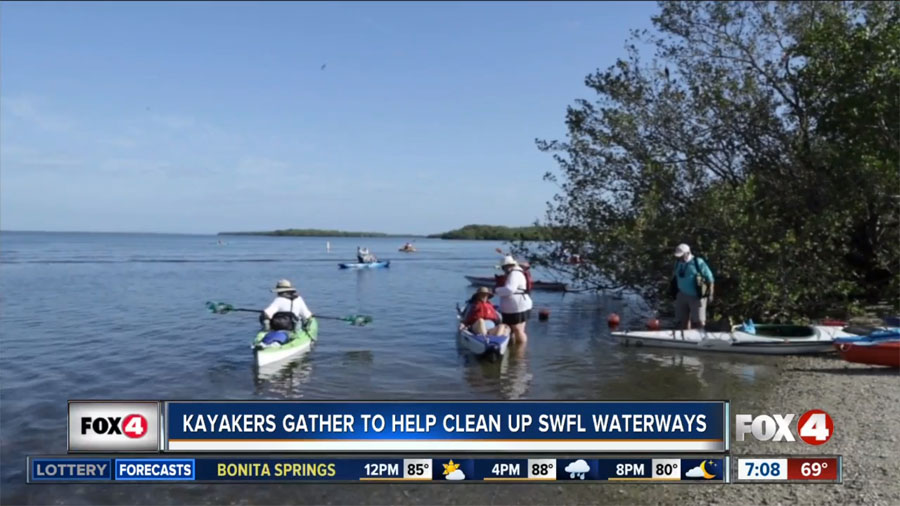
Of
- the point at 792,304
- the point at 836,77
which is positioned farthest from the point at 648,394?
the point at 836,77

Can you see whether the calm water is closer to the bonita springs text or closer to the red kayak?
the bonita springs text

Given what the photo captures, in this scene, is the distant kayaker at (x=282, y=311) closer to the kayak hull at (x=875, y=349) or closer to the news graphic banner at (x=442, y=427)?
the news graphic banner at (x=442, y=427)

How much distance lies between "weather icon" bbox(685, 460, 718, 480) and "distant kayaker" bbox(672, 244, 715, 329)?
9014 millimetres

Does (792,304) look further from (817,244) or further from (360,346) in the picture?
(360,346)

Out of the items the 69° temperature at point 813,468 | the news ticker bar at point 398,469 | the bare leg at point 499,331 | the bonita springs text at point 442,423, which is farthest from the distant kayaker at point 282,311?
the 69° temperature at point 813,468

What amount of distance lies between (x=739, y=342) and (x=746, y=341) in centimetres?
14

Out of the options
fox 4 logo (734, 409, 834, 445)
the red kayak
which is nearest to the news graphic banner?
fox 4 logo (734, 409, 834, 445)

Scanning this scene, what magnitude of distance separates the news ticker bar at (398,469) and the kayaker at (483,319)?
7.77 m

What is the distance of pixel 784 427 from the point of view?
344 inches

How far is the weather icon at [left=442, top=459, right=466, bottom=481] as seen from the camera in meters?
6.55

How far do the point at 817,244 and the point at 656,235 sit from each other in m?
3.94

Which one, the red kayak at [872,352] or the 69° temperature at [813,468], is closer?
the 69° temperature at [813,468]

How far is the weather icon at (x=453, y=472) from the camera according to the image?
655 centimetres

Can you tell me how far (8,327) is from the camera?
64.1ft
